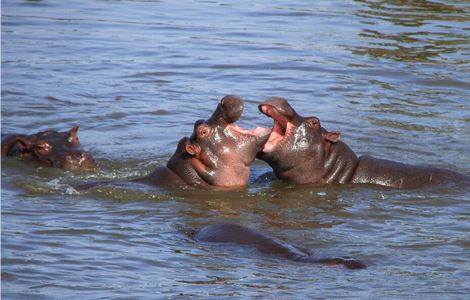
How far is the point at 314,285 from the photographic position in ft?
23.6

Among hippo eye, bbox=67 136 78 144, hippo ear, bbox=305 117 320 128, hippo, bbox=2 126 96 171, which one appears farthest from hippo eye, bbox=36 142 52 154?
hippo ear, bbox=305 117 320 128

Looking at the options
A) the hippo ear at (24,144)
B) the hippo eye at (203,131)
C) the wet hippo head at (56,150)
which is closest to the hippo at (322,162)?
the hippo eye at (203,131)

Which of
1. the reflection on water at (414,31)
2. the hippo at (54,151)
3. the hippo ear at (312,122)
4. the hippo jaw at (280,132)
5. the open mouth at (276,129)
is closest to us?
the open mouth at (276,129)

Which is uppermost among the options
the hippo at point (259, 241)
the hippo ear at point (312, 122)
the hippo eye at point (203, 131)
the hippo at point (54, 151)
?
the hippo ear at point (312, 122)

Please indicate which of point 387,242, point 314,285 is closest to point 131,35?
point 387,242

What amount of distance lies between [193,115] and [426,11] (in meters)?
8.87

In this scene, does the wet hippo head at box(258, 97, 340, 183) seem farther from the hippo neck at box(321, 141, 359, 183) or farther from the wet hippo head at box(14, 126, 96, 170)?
the wet hippo head at box(14, 126, 96, 170)

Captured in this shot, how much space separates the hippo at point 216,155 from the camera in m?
9.94

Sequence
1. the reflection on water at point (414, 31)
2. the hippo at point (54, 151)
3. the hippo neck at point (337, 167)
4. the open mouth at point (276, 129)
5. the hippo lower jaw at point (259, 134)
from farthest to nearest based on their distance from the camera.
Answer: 1. the reflection on water at point (414, 31)
2. the hippo at point (54, 151)
3. the hippo neck at point (337, 167)
4. the open mouth at point (276, 129)
5. the hippo lower jaw at point (259, 134)

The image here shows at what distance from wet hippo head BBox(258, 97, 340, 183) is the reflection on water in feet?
21.6

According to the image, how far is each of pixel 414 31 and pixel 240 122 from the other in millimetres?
6712

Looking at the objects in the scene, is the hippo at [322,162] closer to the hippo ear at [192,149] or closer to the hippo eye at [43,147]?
the hippo ear at [192,149]

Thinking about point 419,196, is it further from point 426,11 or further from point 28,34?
point 426,11

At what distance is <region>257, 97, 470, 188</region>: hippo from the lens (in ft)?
33.7
